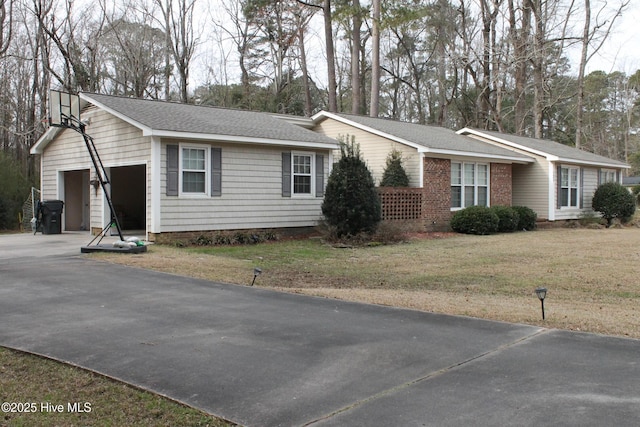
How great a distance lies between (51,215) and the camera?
18141mm

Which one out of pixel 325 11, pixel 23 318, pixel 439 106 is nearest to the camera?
pixel 23 318

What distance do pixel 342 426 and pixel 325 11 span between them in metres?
30.2

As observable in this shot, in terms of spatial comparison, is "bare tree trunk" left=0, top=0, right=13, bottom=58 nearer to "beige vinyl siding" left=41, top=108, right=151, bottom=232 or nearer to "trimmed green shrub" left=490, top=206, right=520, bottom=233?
"beige vinyl siding" left=41, top=108, right=151, bottom=232

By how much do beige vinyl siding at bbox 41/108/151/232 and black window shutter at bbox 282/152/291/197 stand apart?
14.3ft

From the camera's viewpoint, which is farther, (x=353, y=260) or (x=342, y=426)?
(x=353, y=260)

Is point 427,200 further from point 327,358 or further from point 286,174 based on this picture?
point 327,358

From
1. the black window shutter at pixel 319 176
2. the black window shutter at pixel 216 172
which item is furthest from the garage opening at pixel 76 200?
the black window shutter at pixel 319 176

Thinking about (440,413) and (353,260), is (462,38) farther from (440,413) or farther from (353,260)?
(440,413)

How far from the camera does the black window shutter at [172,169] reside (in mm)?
14977

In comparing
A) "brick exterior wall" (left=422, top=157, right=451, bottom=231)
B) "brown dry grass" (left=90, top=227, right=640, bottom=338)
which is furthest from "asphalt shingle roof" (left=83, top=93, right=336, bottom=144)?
"brick exterior wall" (left=422, top=157, right=451, bottom=231)

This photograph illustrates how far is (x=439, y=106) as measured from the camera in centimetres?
4581

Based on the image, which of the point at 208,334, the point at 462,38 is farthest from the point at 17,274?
the point at 462,38

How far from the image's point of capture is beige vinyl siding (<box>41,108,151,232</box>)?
15484 millimetres

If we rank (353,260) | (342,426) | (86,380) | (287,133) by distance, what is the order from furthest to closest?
(287,133) < (353,260) < (86,380) < (342,426)
